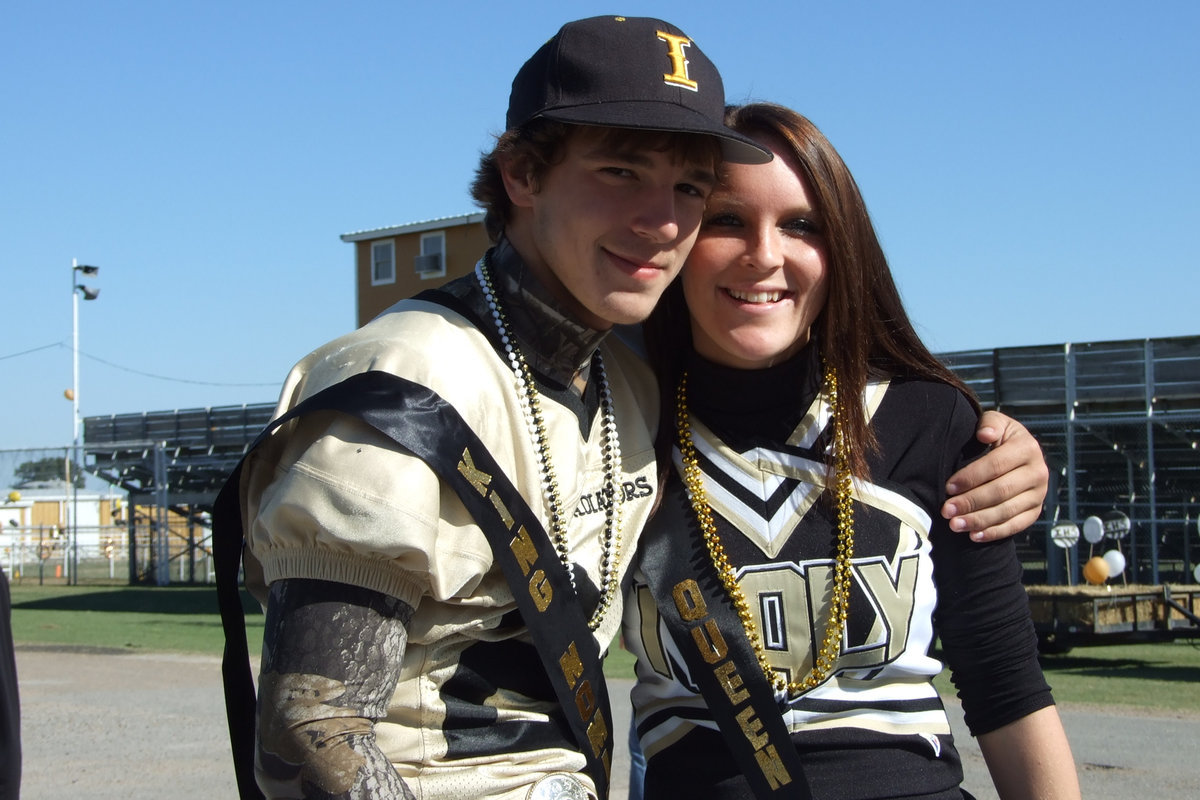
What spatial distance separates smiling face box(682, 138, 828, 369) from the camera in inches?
99.6

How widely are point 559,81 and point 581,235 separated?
0.92ft

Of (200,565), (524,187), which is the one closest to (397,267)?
(200,565)

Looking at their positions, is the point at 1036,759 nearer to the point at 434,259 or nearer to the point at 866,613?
the point at 866,613

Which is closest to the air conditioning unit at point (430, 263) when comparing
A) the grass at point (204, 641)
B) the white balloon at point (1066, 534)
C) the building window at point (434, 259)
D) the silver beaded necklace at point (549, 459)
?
the building window at point (434, 259)

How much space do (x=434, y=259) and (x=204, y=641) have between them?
1507 cm

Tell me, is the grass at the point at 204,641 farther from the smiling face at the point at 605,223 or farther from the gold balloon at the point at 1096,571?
the smiling face at the point at 605,223

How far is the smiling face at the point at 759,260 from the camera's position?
2529 millimetres

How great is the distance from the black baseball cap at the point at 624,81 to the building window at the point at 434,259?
2814 centimetres

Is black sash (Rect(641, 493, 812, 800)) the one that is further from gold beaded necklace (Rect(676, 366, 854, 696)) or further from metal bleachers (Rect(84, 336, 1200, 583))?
metal bleachers (Rect(84, 336, 1200, 583))

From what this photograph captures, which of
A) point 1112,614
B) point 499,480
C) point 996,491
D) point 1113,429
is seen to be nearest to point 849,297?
point 996,491

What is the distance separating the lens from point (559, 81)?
7.20 ft

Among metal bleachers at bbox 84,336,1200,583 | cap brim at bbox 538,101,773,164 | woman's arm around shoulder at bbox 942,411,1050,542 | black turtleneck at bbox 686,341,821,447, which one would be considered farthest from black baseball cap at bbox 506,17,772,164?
metal bleachers at bbox 84,336,1200,583

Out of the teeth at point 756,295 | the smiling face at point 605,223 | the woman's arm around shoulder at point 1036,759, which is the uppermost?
the smiling face at point 605,223

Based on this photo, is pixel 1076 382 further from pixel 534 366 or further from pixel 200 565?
pixel 200 565
